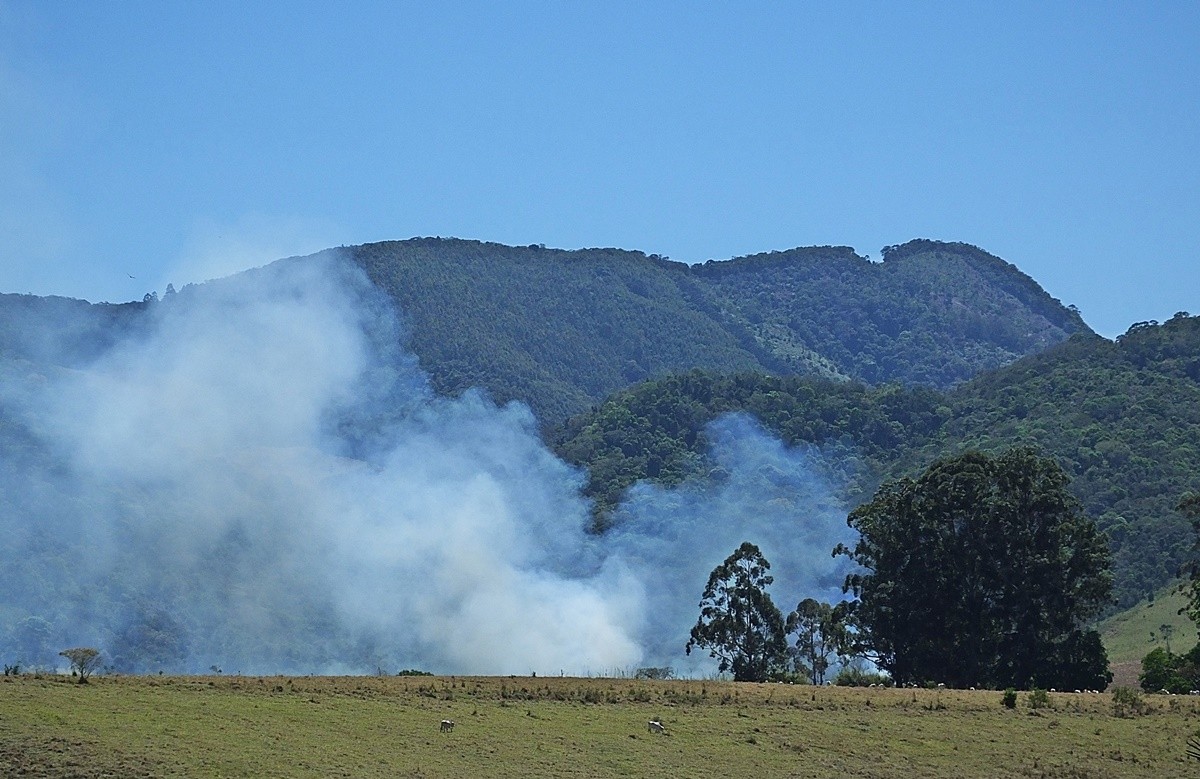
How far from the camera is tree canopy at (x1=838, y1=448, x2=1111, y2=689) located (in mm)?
80438

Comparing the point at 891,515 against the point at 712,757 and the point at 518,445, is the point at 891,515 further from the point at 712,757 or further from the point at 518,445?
the point at 518,445

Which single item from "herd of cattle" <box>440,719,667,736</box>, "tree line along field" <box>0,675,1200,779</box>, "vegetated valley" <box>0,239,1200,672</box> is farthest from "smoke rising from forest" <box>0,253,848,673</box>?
"herd of cattle" <box>440,719,667,736</box>

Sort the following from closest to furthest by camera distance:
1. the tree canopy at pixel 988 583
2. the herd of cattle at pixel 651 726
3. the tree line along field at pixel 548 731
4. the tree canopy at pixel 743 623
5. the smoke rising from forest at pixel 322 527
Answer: the tree line along field at pixel 548 731 < the herd of cattle at pixel 651 726 < the tree canopy at pixel 988 583 < the tree canopy at pixel 743 623 < the smoke rising from forest at pixel 322 527

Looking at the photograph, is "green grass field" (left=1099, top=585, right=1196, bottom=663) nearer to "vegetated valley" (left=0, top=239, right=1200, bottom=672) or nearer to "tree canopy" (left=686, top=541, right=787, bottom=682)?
"vegetated valley" (left=0, top=239, right=1200, bottom=672)

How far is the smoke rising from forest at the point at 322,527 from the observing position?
128m

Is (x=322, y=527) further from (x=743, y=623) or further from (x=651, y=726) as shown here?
(x=651, y=726)

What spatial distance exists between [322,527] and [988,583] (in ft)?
262

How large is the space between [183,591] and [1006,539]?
254ft

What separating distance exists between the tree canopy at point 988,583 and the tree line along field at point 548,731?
21468 millimetres

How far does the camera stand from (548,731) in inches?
1909

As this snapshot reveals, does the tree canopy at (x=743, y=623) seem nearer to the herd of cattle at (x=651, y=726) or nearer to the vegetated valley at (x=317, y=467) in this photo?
the herd of cattle at (x=651, y=726)

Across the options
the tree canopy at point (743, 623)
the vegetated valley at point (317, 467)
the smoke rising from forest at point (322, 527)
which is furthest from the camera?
the vegetated valley at point (317, 467)

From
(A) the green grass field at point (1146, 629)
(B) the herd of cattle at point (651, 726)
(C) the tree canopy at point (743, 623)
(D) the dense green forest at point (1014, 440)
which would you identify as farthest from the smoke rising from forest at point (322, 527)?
(B) the herd of cattle at point (651, 726)

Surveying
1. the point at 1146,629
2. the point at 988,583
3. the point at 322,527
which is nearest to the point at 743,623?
the point at 988,583
